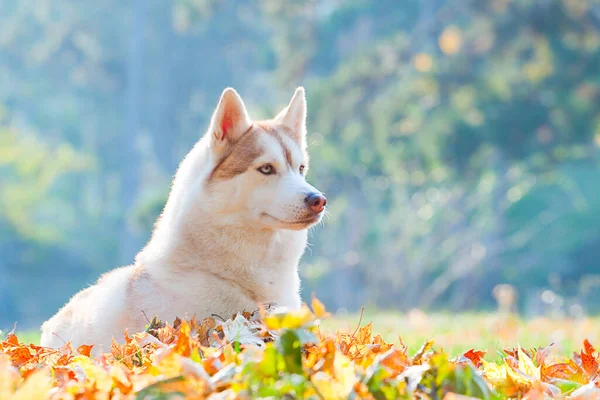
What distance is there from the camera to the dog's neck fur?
3.58m

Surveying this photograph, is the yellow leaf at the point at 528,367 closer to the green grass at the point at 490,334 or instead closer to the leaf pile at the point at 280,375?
the leaf pile at the point at 280,375

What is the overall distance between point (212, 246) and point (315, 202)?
19.3 inches

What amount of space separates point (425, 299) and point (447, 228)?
83.3 inches

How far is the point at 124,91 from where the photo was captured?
99.1 feet

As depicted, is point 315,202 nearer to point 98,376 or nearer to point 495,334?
point 98,376

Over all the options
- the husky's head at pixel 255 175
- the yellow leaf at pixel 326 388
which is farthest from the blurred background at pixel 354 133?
the yellow leaf at pixel 326 388

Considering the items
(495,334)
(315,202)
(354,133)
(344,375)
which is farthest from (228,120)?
(354,133)

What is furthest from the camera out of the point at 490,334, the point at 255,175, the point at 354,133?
the point at 354,133

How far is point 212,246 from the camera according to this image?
3.62 metres

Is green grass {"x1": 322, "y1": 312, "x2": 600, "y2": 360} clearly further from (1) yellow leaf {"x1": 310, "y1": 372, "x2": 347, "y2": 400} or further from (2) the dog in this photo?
(1) yellow leaf {"x1": 310, "y1": 372, "x2": 347, "y2": 400}

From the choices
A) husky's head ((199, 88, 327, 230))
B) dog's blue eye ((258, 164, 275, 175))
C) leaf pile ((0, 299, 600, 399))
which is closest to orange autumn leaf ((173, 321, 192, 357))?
Answer: leaf pile ((0, 299, 600, 399))

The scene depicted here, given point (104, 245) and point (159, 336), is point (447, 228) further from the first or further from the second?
point (159, 336)

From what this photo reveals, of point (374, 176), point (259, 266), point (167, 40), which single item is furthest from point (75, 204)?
point (259, 266)

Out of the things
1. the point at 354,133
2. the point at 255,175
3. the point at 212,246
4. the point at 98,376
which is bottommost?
the point at 98,376
